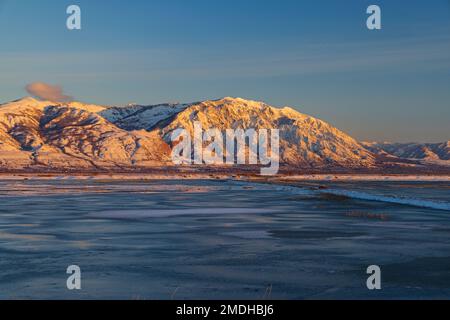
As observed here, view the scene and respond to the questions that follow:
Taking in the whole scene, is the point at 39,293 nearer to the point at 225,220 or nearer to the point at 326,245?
the point at 326,245

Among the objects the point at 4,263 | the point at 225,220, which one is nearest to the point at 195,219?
the point at 225,220

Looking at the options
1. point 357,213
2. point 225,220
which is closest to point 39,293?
point 225,220

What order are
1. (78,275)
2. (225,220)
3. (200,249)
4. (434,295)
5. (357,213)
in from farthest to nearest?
(357,213) < (225,220) < (200,249) < (78,275) < (434,295)

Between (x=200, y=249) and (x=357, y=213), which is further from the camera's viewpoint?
(x=357, y=213)

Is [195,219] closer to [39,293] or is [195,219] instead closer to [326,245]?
[326,245]

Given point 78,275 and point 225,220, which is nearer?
point 78,275

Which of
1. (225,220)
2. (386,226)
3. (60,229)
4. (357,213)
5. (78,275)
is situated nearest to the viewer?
(78,275)
